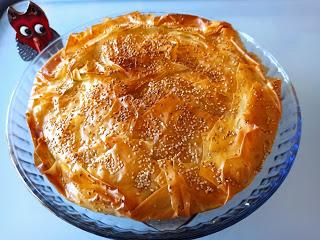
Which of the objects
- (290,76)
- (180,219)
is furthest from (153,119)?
(290,76)

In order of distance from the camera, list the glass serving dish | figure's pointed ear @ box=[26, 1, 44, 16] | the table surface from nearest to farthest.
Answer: the glass serving dish
the table surface
figure's pointed ear @ box=[26, 1, 44, 16]

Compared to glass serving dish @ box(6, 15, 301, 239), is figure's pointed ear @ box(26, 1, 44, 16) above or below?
above

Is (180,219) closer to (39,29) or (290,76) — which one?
(290,76)

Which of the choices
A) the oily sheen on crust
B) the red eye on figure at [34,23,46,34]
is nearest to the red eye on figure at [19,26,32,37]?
the red eye on figure at [34,23,46,34]

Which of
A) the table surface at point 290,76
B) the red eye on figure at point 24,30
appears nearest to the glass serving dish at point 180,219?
the table surface at point 290,76

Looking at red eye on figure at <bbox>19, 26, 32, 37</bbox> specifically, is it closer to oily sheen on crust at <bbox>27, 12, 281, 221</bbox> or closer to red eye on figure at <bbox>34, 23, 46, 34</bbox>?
red eye on figure at <bbox>34, 23, 46, 34</bbox>

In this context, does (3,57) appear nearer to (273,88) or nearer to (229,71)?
(229,71)
